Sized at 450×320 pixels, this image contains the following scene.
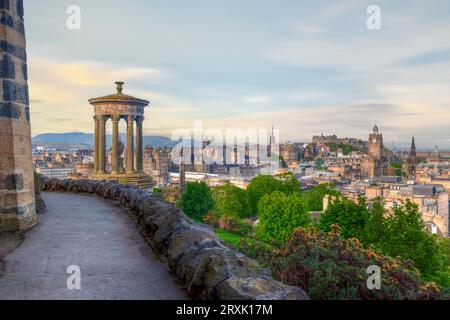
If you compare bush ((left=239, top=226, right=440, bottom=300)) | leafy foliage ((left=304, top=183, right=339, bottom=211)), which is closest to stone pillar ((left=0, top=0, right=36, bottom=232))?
bush ((left=239, top=226, right=440, bottom=300))

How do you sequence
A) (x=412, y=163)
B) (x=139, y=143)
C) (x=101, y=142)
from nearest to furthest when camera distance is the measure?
(x=101, y=142)
(x=139, y=143)
(x=412, y=163)

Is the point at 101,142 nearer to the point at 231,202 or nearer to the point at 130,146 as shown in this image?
the point at 130,146

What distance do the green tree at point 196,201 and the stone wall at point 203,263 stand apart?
4885 cm

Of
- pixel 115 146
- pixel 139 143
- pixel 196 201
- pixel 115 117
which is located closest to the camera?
pixel 115 117

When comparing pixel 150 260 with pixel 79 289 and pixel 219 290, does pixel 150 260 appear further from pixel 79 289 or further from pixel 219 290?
pixel 219 290

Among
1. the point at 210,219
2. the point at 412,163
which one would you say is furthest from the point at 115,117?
the point at 412,163

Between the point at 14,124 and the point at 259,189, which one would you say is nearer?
the point at 14,124

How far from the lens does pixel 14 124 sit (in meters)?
8.17

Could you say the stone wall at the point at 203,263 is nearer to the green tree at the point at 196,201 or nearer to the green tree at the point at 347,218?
the green tree at the point at 347,218

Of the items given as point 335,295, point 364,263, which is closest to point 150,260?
point 335,295

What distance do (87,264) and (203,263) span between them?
8.04 ft

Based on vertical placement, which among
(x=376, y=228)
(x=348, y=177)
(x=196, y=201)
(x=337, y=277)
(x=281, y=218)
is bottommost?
(x=348, y=177)

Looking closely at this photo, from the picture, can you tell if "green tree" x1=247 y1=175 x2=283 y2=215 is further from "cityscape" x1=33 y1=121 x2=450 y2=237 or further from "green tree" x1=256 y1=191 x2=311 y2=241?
"green tree" x1=256 y1=191 x2=311 y2=241

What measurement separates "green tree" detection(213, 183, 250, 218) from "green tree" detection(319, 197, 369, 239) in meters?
30.1
